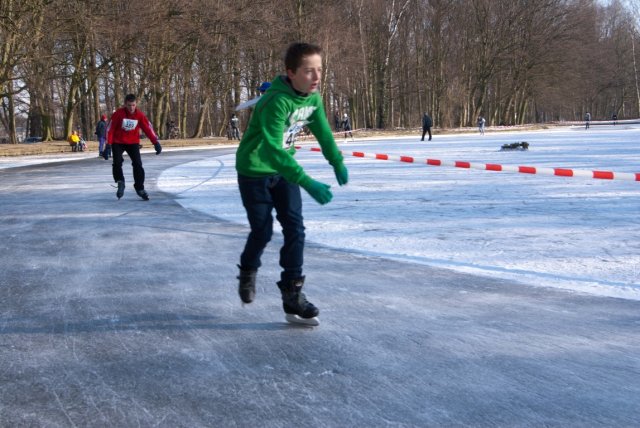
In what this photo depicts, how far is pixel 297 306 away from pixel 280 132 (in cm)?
98

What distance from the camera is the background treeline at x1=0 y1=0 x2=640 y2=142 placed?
2900 cm

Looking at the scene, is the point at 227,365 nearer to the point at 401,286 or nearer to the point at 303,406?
the point at 303,406

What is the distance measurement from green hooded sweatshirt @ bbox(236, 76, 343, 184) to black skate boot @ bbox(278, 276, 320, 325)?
662 millimetres

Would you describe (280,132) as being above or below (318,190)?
above

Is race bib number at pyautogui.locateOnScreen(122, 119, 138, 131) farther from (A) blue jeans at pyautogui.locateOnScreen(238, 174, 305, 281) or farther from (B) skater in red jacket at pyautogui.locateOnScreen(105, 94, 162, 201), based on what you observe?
(A) blue jeans at pyautogui.locateOnScreen(238, 174, 305, 281)

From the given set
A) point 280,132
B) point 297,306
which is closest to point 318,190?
point 280,132

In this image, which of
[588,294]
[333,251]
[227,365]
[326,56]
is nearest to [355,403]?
[227,365]

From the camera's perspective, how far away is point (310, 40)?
39875mm

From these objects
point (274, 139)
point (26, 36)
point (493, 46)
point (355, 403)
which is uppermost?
point (493, 46)

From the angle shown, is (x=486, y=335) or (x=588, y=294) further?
(x=588, y=294)

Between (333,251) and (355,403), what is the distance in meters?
3.39

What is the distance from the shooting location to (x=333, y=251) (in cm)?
596

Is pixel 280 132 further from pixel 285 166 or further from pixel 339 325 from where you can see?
pixel 339 325

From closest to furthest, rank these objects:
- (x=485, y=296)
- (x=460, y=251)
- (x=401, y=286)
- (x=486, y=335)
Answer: (x=486, y=335)
(x=485, y=296)
(x=401, y=286)
(x=460, y=251)
